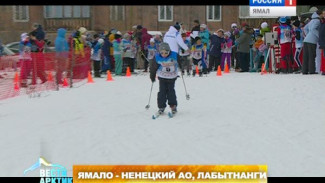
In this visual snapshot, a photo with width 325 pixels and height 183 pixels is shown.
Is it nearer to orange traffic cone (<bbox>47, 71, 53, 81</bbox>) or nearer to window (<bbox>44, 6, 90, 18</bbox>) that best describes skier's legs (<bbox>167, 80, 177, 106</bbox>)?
orange traffic cone (<bbox>47, 71, 53, 81</bbox>)

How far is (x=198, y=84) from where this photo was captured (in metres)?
17.8

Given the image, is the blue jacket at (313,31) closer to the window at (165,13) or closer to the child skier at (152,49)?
the child skier at (152,49)

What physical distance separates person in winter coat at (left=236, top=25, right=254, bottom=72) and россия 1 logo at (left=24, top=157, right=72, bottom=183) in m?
15.8

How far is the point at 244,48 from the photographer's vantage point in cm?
2344

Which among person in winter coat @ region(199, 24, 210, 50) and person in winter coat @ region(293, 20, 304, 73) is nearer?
person in winter coat @ region(293, 20, 304, 73)

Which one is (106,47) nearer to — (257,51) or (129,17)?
(257,51)

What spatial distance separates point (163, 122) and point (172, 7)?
29.1m

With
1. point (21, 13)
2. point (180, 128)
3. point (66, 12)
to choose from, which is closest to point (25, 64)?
point (180, 128)

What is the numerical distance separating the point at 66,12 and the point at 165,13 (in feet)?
19.9

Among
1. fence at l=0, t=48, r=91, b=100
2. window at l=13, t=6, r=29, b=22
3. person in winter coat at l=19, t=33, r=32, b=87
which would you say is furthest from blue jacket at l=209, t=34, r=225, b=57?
window at l=13, t=6, r=29, b=22

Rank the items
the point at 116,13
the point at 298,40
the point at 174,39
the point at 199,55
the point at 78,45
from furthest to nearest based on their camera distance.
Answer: the point at 116,13
the point at 78,45
the point at 199,55
the point at 298,40
the point at 174,39

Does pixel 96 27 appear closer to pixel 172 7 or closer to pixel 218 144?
pixel 172 7

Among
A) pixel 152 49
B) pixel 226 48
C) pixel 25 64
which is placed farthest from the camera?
pixel 226 48

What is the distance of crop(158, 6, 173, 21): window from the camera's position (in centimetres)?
4019
